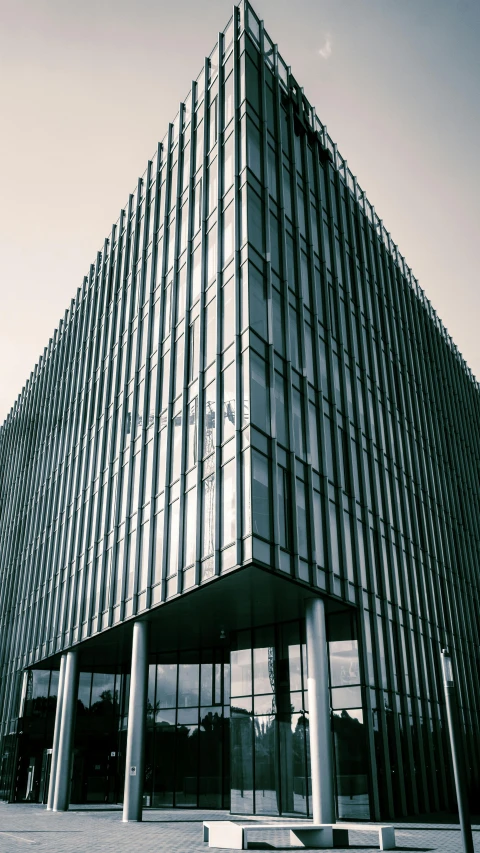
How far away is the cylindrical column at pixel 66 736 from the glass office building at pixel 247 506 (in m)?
0.18

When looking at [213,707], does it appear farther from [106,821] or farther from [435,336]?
[435,336]

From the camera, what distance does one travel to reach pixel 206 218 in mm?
28578

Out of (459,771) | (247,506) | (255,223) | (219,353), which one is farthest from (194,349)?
(459,771)

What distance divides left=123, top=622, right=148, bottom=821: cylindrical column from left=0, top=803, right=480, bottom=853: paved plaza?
0.73 metres

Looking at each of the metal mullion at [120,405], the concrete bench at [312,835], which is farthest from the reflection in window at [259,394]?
the concrete bench at [312,835]

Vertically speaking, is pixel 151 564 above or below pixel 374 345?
below

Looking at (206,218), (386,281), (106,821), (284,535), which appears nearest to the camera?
(284,535)

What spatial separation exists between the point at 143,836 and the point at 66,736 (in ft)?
49.3

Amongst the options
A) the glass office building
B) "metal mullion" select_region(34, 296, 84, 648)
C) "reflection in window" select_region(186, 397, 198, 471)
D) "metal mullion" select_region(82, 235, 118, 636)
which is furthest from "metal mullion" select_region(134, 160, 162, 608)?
"metal mullion" select_region(34, 296, 84, 648)

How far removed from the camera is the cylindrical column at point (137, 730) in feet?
83.1

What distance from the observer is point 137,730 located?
26031 millimetres

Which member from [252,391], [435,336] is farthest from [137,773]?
[435,336]

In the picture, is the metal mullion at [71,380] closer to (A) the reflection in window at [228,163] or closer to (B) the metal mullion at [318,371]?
(B) the metal mullion at [318,371]

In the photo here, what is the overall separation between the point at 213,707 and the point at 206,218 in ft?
73.8
